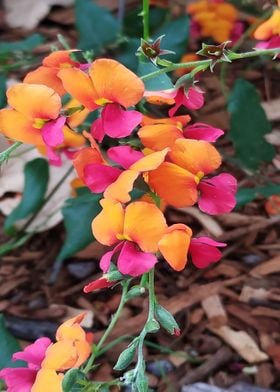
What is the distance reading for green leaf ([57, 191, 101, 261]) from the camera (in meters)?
1.28

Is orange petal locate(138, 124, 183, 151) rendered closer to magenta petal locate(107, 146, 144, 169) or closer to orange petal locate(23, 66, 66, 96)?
magenta petal locate(107, 146, 144, 169)

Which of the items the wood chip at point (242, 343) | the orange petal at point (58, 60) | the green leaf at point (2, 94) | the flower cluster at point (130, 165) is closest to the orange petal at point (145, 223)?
the flower cluster at point (130, 165)

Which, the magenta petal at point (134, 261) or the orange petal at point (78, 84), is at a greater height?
the orange petal at point (78, 84)

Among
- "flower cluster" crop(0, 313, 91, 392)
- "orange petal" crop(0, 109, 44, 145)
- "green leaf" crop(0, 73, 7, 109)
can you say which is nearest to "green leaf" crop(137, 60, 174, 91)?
"orange petal" crop(0, 109, 44, 145)

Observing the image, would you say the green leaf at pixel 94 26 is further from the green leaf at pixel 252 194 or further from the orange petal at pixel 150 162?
the orange petal at pixel 150 162

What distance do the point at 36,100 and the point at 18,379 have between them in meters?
0.28

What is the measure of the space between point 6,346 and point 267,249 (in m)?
0.51

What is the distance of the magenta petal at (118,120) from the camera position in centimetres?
85

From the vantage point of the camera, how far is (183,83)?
2.93 feet

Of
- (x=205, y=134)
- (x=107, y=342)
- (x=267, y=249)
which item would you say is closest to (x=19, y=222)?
(x=107, y=342)

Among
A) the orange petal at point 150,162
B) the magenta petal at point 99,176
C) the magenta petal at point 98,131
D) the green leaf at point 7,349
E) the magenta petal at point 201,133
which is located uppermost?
the orange petal at point 150,162

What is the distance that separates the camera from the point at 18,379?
34.3 inches

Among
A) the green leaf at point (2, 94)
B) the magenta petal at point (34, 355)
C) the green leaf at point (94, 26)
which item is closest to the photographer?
the magenta petal at point (34, 355)

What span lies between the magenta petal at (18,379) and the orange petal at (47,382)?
29 mm
